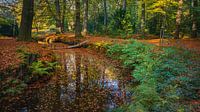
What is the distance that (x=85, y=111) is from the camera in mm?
7359

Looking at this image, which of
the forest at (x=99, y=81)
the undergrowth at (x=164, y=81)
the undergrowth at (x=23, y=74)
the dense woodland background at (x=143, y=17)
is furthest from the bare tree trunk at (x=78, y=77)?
the dense woodland background at (x=143, y=17)

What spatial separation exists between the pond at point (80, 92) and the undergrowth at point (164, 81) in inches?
31.8

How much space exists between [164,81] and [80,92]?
300 centimetres

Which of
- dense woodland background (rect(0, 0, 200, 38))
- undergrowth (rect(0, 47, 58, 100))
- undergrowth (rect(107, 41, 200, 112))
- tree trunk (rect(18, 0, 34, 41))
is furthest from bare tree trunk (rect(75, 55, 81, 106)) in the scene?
dense woodland background (rect(0, 0, 200, 38))

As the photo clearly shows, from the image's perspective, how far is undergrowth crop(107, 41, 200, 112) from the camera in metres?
6.24

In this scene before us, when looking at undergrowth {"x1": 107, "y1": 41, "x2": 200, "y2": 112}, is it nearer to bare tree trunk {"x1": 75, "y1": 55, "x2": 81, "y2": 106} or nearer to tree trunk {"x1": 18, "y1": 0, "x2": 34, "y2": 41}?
bare tree trunk {"x1": 75, "y1": 55, "x2": 81, "y2": 106}

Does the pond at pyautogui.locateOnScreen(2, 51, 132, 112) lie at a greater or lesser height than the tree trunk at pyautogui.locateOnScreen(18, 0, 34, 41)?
lesser

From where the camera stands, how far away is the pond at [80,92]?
25.0 ft

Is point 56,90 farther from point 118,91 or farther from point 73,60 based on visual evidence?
point 73,60

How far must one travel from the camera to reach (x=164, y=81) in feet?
27.5

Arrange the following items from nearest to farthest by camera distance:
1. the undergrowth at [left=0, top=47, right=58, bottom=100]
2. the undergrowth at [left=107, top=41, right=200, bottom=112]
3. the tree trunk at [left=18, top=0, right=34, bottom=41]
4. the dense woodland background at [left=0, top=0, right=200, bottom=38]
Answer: the undergrowth at [left=107, top=41, right=200, bottom=112] < the undergrowth at [left=0, top=47, right=58, bottom=100] < the tree trunk at [left=18, top=0, right=34, bottom=41] < the dense woodland background at [left=0, top=0, right=200, bottom=38]

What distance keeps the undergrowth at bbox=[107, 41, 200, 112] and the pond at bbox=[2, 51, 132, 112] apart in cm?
81

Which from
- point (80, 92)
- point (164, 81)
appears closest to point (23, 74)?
point (80, 92)

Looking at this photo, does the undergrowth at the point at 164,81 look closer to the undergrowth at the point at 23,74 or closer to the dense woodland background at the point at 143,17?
the undergrowth at the point at 23,74
